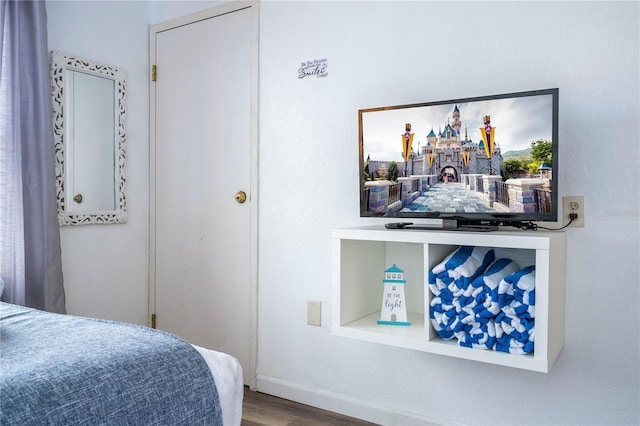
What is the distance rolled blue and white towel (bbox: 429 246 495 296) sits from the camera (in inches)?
64.1

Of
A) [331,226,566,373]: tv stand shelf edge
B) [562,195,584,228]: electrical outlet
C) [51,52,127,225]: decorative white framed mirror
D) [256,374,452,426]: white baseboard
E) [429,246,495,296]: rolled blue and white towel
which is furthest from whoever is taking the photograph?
[51,52,127,225]: decorative white framed mirror

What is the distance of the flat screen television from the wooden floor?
0.93 m

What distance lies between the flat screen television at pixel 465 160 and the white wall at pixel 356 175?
23cm

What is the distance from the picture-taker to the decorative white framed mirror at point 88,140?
2531 millimetres

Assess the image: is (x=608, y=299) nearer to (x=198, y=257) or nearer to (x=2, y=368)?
(x=2, y=368)

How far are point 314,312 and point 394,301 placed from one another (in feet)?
1.87

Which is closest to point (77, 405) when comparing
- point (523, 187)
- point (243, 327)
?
point (523, 187)

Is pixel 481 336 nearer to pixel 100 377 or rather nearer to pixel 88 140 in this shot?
pixel 100 377

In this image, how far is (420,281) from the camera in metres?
2.08

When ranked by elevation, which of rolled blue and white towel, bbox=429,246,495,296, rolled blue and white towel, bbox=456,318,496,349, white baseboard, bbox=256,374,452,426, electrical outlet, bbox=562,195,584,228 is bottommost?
white baseboard, bbox=256,374,452,426

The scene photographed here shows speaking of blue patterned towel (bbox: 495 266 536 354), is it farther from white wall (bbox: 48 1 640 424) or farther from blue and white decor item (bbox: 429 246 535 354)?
white wall (bbox: 48 1 640 424)

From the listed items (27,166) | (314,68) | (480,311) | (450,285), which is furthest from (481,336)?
(27,166)

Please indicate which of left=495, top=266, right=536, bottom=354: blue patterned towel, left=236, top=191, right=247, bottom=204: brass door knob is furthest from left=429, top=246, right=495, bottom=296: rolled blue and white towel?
left=236, top=191, right=247, bottom=204: brass door knob

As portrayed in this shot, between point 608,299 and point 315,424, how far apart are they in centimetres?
125
